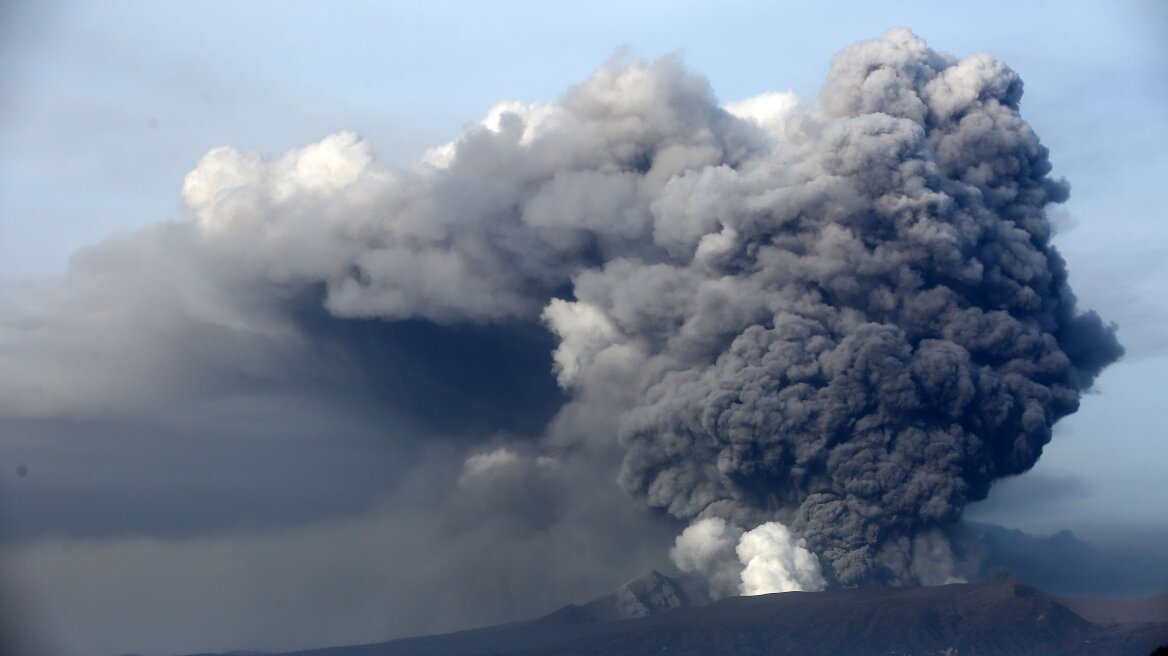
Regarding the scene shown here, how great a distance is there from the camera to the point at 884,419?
46562 millimetres

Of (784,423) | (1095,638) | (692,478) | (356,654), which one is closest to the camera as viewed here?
(784,423)

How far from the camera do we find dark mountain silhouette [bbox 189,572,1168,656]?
56875 millimetres

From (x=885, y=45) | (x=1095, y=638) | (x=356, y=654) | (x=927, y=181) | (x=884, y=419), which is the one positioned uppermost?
(x=885, y=45)

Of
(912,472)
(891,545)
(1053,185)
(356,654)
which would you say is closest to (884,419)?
(912,472)

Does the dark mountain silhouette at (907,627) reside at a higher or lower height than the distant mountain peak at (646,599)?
lower

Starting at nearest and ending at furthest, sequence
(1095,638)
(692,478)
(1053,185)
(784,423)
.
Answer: (784,423) → (692,478) → (1053,185) → (1095,638)

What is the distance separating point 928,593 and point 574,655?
20.4 metres

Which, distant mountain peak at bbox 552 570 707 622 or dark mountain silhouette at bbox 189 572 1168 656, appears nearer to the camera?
dark mountain silhouette at bbox 189 572 1168 656

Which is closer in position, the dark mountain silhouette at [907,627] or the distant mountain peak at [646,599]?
the dark mountain silhouette at [907,627]

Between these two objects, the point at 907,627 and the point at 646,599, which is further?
the point at 646,599

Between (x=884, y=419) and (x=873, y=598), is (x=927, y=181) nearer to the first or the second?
(x=884, y=419)

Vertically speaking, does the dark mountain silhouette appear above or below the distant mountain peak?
below

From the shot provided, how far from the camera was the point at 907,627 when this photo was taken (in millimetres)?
58094

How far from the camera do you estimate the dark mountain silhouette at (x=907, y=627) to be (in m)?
56.9
